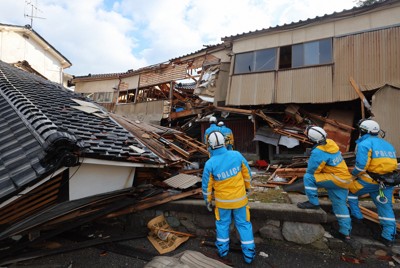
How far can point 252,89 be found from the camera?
33.6 feet

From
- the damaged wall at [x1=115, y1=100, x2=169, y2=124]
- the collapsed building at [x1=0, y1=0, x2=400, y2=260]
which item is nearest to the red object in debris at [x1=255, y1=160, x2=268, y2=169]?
the collapsed building at [x1=0, y1=0, x2=400, y2=260]

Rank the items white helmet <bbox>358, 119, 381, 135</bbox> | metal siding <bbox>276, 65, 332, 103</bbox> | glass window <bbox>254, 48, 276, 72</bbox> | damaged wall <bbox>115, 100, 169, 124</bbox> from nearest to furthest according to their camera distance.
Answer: white helmet <bbox>358, 119, 381, 135</bbox> < metal siding <bbox>276, 65, 332, 103</bbox> < glass window <bbox>254, 48, 276, 72</bbox> < damaged wall <bbox>115, 100, 169, 124</bbox>

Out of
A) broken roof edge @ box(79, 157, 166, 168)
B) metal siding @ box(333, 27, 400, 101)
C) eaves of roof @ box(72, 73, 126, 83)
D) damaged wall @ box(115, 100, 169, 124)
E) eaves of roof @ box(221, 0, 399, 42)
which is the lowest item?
broken roof edge @ box(79, 157, 166, 168)

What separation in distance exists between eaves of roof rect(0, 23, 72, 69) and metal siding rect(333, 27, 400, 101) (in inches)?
878

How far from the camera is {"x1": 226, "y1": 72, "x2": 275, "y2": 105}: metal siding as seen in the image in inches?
389

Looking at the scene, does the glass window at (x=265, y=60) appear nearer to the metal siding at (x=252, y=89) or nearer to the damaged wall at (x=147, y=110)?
the metal siding at (x=252, y=89)

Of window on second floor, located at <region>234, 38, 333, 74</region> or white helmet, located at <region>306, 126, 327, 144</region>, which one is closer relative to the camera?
white helmet, located at <region>306, 126, 327, 144</region>

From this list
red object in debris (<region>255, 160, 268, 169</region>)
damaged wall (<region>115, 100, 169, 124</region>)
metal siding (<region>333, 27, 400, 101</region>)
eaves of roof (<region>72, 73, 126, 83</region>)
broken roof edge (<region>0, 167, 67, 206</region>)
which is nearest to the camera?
broken roof edge (<region>0, 167, 67, 206</region>)

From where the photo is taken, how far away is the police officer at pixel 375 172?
3.67 meters

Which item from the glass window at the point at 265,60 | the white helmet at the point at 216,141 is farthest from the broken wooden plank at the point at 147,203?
the glass window at the point at 265,60

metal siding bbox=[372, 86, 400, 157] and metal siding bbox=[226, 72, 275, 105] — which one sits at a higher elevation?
metal siding bbox=[226, 72, 275, 105]

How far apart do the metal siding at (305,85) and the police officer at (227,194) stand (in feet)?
22.1

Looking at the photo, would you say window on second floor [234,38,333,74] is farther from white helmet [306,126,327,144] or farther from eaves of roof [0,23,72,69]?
eaves of roof [0,23,72,69]

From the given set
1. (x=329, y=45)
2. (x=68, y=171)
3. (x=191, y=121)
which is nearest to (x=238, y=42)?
(x=329, y=45)
